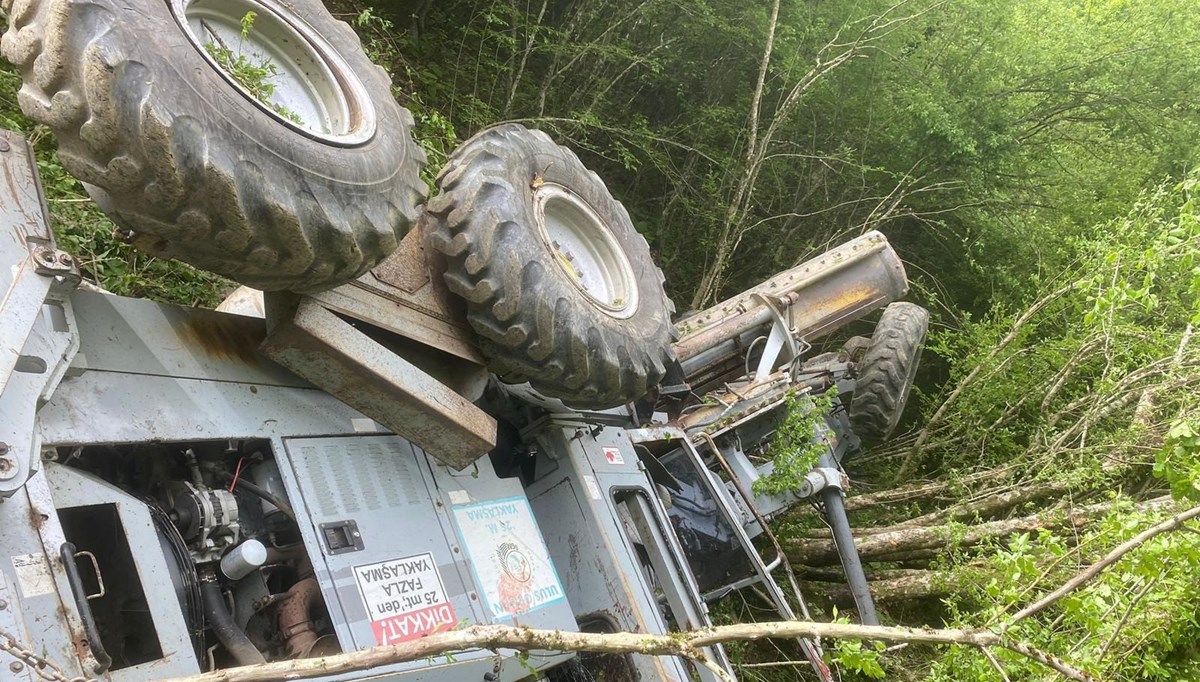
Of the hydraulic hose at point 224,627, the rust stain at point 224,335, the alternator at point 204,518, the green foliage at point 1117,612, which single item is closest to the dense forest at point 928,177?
the green foliage at point 1117,612

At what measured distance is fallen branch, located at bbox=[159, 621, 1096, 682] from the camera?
60.4 inches

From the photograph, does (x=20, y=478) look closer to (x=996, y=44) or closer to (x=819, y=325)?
(x=819, y=325)

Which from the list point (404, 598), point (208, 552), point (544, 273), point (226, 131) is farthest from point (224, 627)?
point (544, 273)

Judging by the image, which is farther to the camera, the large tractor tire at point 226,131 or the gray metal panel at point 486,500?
the gray metal panel at point 486,500

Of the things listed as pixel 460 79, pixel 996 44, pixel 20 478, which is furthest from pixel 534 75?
pixel 20 478

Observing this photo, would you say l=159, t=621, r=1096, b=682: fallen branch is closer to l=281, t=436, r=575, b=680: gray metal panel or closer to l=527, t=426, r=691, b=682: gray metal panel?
l=281, t=436, r=575, b=680: gray metal panel

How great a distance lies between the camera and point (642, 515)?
11.6 ft

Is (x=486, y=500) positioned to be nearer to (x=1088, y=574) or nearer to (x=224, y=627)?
(x=224, y=627)

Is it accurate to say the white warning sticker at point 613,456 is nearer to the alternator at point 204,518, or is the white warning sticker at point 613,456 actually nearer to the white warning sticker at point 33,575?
→ the alternator at point 204,518

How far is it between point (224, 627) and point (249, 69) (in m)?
1.39

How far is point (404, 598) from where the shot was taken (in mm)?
2312

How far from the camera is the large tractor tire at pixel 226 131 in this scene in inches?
64.4

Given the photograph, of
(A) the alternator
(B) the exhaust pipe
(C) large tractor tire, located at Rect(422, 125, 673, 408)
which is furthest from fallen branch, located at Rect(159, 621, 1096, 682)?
(B) the exhaust pipe

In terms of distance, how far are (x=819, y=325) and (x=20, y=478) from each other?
4.26 meters
